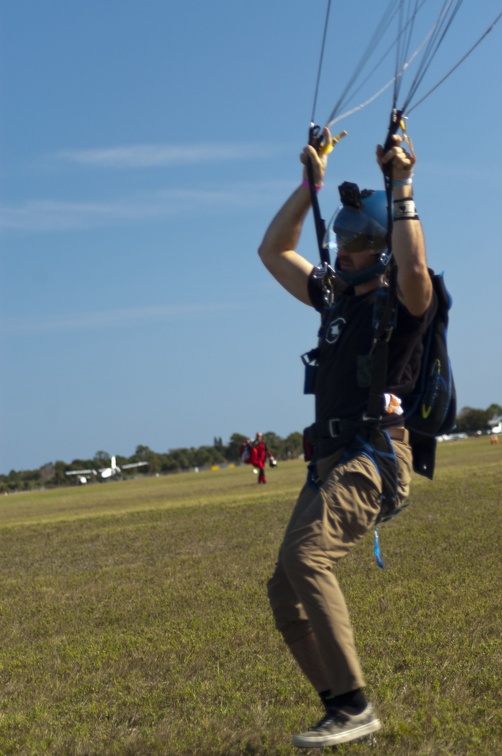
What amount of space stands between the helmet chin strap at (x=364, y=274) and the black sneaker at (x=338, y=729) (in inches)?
72.3

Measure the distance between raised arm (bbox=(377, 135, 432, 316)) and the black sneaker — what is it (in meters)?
1.69

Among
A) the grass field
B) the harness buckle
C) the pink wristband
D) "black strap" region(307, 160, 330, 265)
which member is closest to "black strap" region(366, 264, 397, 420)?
the harness buckle

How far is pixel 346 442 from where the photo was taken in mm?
4328

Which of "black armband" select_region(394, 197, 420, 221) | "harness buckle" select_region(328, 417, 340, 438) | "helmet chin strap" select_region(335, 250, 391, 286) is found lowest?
"harness buckle" select_region(328, 417, 340, 438)

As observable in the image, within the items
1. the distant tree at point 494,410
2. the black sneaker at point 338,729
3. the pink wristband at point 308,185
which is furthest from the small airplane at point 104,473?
the black sneaker at point 338,729

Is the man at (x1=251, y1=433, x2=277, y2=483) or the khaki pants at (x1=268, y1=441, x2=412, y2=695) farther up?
the man at (x1=251, y1=433, x2=277, y2=483)

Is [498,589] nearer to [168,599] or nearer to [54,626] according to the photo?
[168,599]

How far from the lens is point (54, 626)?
8250 mm

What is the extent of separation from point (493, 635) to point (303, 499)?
2469mm

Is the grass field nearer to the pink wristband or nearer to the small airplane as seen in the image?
the pink wristband

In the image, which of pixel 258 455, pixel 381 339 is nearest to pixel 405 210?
pixel 381 339

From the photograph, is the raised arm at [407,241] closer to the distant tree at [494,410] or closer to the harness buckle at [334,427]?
the harness buckle at [334,427]

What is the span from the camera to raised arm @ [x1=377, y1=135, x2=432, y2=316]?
159 inches

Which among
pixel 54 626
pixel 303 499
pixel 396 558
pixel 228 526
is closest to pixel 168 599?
pixel 54 626
